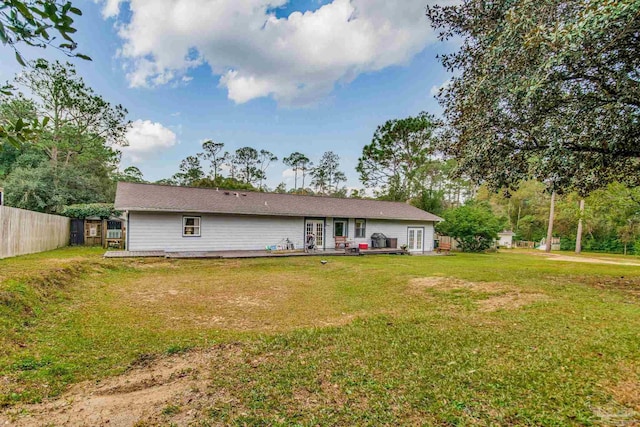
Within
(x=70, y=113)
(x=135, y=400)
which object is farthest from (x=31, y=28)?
(x=70, y=113)

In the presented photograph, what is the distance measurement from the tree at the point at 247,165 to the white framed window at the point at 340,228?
2802 cm

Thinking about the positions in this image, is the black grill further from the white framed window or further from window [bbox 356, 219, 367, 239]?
the white framed window

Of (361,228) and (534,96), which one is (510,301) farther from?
(361,228)

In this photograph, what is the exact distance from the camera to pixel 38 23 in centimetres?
147

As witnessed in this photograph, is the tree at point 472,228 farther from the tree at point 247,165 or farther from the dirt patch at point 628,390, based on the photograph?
the tree at point 247,165

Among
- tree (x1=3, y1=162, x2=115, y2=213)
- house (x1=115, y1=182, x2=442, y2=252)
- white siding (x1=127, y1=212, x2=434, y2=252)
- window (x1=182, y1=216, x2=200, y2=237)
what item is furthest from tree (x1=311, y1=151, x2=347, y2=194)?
window (x1=182, y1=216, x2=200, y2=237)

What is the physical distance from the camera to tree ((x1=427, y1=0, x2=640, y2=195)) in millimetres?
5543

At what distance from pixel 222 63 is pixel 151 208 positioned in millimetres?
7855

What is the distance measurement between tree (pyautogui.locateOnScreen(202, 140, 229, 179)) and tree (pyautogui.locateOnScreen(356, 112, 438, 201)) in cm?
2199

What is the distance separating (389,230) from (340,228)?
12.4 ft

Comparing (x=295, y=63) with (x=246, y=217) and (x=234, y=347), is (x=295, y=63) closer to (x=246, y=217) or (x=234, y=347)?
(x=246, y=217)

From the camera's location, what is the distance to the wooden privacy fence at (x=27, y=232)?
9531 mm

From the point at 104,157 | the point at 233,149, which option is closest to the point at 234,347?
the point at 104,157

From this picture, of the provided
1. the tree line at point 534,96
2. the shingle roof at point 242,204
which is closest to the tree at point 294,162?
the shingle roof at point 242,204
